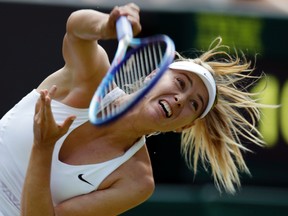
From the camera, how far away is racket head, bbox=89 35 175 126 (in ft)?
10.5

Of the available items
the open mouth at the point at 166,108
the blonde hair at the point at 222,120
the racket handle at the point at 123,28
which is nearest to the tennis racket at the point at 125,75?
the racket handle at the point at 123,28

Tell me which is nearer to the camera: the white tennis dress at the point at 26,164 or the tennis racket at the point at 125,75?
the tennis racket at the point at 125,75

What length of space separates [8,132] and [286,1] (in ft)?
11.1

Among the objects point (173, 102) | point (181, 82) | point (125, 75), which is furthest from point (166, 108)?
point (125, 75)

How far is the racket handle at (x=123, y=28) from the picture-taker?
11.1 ft

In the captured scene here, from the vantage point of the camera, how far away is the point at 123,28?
3.38 meters

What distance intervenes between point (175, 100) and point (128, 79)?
25 centimetres

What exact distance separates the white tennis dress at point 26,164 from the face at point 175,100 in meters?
0.24

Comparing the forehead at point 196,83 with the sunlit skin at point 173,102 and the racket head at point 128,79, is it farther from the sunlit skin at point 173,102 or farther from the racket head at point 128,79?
the racket head at point 128,79

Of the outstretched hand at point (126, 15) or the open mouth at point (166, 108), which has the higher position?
the outstretched hand at point (126, 15)

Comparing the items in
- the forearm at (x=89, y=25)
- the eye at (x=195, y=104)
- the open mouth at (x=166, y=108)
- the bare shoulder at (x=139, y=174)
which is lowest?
the bare shoulder at (x=139, y=174)

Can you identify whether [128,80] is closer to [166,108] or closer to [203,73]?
[166,108]

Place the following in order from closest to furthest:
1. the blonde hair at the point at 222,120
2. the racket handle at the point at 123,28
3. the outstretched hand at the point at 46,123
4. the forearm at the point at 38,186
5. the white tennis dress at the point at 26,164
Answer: the racket handle at the point at 123,28, the outstretched hand at the point at 46,123, the forearm at the point at 38,186, the white tennis dress at the point at 26,164, the blonde hair at the point at 222,120

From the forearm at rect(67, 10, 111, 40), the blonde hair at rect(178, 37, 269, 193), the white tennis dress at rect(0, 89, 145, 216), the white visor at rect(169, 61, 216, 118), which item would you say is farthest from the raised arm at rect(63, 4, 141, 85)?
the blonde hair at rect(178, 37, 269, 193)
